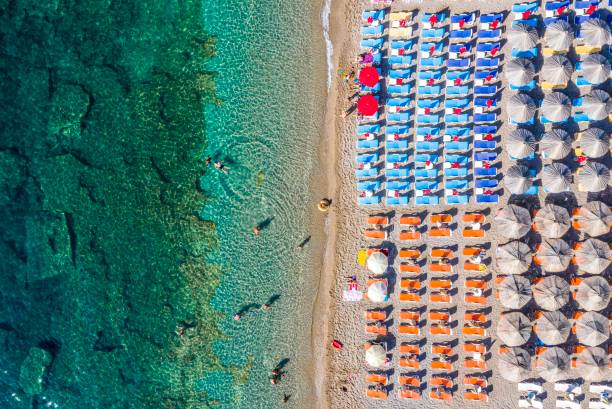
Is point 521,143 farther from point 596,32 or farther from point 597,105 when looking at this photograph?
point 596,32

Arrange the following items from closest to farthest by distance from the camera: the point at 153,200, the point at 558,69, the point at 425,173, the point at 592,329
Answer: the point at 592,329, the point at 558,69, the point at 425,173, the point at 153,200

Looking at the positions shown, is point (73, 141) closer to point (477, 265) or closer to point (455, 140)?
point (455, 140)

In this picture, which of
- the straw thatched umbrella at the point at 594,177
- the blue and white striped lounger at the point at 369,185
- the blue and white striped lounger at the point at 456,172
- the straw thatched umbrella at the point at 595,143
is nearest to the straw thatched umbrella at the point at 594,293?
the straw thatched umbrella at the point at 594,177

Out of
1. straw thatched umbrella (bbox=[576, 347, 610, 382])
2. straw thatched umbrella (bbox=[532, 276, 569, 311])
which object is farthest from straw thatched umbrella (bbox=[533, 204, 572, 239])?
straw thatched umbrella (bbox=[576, 347, 610, 382])

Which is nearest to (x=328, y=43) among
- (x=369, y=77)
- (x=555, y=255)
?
(x=369, y=77)

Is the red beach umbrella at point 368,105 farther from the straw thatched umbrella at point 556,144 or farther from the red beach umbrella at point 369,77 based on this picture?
the straw thatched umbrella at point 556,144

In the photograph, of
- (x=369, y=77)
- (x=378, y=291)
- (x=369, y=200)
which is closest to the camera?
(x=378, y=291)

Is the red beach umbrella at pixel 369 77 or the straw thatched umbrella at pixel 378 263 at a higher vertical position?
the red beach umbrella at pixel 369 77

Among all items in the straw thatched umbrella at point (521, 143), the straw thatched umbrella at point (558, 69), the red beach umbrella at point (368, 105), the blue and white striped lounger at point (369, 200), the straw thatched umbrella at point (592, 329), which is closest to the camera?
the straw thatched umbrella at point (592, 329)
